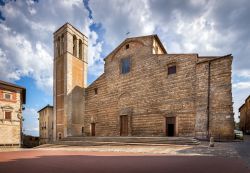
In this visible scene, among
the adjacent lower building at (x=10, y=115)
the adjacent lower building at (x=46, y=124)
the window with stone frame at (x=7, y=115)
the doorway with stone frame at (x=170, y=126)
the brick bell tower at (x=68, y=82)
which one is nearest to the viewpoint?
the doorway with stone frame at (x=170, y=126)

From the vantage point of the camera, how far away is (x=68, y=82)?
79.8 ft

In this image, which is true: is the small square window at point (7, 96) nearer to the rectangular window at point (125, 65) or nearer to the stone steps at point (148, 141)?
the stone steps at point (148, 141)

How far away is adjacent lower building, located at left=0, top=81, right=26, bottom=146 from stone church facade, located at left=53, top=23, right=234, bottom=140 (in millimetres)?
4421

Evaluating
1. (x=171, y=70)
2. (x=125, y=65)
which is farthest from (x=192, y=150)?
(x=125, y=65)

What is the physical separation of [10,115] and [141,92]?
51.6 ft

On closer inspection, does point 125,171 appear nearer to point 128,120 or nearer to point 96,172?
point 96,172

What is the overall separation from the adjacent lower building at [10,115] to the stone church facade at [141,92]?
4421mm

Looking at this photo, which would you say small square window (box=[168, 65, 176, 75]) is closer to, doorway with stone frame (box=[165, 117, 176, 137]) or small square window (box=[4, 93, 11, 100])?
doorway with stone frame (box=[165, 117, 176, 137])

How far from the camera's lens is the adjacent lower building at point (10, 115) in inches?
838

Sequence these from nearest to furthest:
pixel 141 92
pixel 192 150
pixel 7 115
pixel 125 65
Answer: pixel 192 150, pixel 141 92, pixel 7 115, pixel 125 65

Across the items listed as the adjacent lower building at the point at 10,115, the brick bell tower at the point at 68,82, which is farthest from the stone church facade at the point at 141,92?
the adjacent lower building at the point at 10,115

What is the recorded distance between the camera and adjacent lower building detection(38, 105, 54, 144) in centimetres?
2613

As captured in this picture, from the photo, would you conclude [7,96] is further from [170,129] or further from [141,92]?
[170,129]

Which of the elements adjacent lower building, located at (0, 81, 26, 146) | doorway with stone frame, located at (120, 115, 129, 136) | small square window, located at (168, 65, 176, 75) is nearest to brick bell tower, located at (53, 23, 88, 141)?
adjacent lower building, located at (0, 81, 26, 146)
